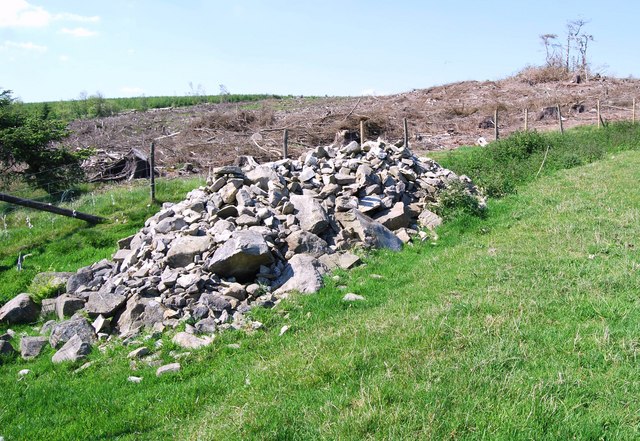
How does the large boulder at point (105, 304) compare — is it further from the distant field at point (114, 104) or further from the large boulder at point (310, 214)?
the distant field at point (114, 104)

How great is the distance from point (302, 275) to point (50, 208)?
769cm

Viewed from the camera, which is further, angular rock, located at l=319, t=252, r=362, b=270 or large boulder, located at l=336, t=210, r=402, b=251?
large boulder, located at l=336, t=210, r=402, b=251

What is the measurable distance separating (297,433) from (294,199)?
657 centimetres

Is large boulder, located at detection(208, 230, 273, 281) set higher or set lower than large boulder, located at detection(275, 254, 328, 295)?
higher

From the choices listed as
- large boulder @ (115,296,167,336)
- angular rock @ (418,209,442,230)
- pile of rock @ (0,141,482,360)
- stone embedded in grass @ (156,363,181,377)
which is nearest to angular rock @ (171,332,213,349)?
pile of rock @ (0,141,482,360)

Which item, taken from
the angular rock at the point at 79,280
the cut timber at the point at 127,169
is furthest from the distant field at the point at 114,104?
the angular rock at the point at 79,280

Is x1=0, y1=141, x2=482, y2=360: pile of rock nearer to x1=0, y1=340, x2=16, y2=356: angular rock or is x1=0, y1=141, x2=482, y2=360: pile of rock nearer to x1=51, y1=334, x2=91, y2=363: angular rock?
x1=51, y1=334, x2=91, y2=363: angular rock

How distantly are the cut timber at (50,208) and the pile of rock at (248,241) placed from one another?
3.13 meters

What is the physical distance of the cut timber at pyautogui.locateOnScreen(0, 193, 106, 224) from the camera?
488 inches

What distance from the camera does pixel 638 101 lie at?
1347 inches

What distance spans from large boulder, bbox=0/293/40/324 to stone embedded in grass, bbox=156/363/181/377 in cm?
424

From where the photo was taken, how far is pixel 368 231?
992cm

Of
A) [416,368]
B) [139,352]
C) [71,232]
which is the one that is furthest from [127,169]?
[416,368]

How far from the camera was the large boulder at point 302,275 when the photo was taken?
27.1ft
